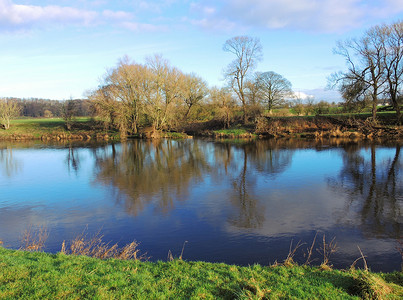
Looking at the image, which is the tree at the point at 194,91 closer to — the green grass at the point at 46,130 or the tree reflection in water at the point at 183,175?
the green grass at the point at 46,130

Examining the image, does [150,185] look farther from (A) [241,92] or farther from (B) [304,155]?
(A) [241,92]

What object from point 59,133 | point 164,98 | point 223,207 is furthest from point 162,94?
point 223,207

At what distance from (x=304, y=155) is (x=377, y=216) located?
13494 mm

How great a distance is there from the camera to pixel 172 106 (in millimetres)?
40688

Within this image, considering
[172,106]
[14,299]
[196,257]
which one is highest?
[172,106]

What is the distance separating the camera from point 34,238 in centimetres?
817

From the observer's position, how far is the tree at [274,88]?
52.4 meters

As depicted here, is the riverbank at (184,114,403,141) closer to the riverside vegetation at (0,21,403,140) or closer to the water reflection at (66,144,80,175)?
the riverside vegetation at (0,21,403,140)

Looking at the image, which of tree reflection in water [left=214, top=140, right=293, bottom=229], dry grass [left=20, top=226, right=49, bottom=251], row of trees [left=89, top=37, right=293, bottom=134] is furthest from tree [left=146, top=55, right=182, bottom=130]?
dry grass [left=20, top=226, right=49, bottom=251]

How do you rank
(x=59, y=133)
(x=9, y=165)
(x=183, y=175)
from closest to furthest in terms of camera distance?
1. (x=183, y=175)
2. (x=9, y=165)
3. (x=59, y=133)

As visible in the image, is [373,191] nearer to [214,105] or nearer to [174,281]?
[174,281]

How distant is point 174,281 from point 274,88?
51427mm

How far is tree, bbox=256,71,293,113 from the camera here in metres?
52.4

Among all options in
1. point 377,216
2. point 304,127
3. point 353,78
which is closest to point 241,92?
point 304,127
